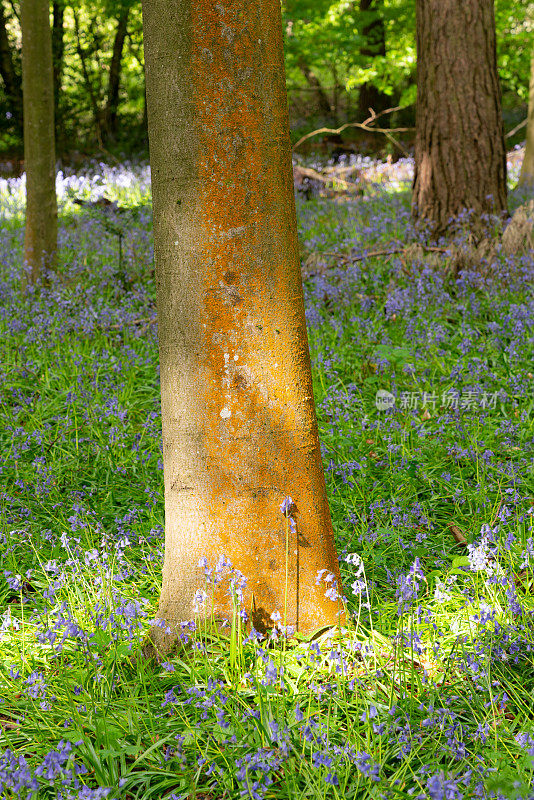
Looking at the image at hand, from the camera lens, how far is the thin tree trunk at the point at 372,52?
623 inches

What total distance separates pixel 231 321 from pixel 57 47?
52.9 ft

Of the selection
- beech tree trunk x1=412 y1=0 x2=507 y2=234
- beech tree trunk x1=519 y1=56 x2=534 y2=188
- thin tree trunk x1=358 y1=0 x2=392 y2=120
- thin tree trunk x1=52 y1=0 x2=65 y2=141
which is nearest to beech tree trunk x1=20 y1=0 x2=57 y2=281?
beech tree trunk x1=412 y1=0 x2=507 y2=234

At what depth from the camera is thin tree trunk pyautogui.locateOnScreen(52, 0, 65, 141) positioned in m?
15.5

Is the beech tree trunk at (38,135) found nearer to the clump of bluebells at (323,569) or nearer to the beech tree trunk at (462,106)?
the clump of bluebells at (323,569)

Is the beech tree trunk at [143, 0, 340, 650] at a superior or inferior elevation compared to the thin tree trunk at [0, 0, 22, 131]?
inferior

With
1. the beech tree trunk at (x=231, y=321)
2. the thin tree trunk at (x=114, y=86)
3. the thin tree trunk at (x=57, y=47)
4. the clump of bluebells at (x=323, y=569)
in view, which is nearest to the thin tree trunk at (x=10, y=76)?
the thin tree trunk at (x=57, y=47)

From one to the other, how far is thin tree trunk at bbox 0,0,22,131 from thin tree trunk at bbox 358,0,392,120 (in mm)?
8115

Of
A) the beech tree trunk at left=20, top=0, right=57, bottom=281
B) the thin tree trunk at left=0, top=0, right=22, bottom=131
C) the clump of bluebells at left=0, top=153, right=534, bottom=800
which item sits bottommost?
the clump of bluebells at left=0, top=153, right=534, bottom=800

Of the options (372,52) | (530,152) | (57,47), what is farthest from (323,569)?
(372,52)

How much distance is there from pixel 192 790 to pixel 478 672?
0.98 metres

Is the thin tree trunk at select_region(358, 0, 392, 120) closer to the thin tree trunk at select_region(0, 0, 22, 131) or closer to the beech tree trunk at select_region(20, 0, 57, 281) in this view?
the thin tree trunk at select_region(0, 0, 22, 131)

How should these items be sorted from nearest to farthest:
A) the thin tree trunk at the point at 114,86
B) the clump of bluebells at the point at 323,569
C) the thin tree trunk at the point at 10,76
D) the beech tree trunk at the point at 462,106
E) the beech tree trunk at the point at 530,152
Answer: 1. the clump of bluebells at the point at 323,569
2. the beech tree trunk at the point at 462,106
3. the beech tree trunk at the point at 530,152
4. the thin tree trunk at the point at 10,76
5. the thin tree trunk at the point at 114,86

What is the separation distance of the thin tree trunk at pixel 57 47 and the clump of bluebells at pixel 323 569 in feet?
→ 36.4

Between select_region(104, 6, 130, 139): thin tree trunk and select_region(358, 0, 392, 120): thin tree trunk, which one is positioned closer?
select_region(358, 0, 392, 120): thin tree trunk
